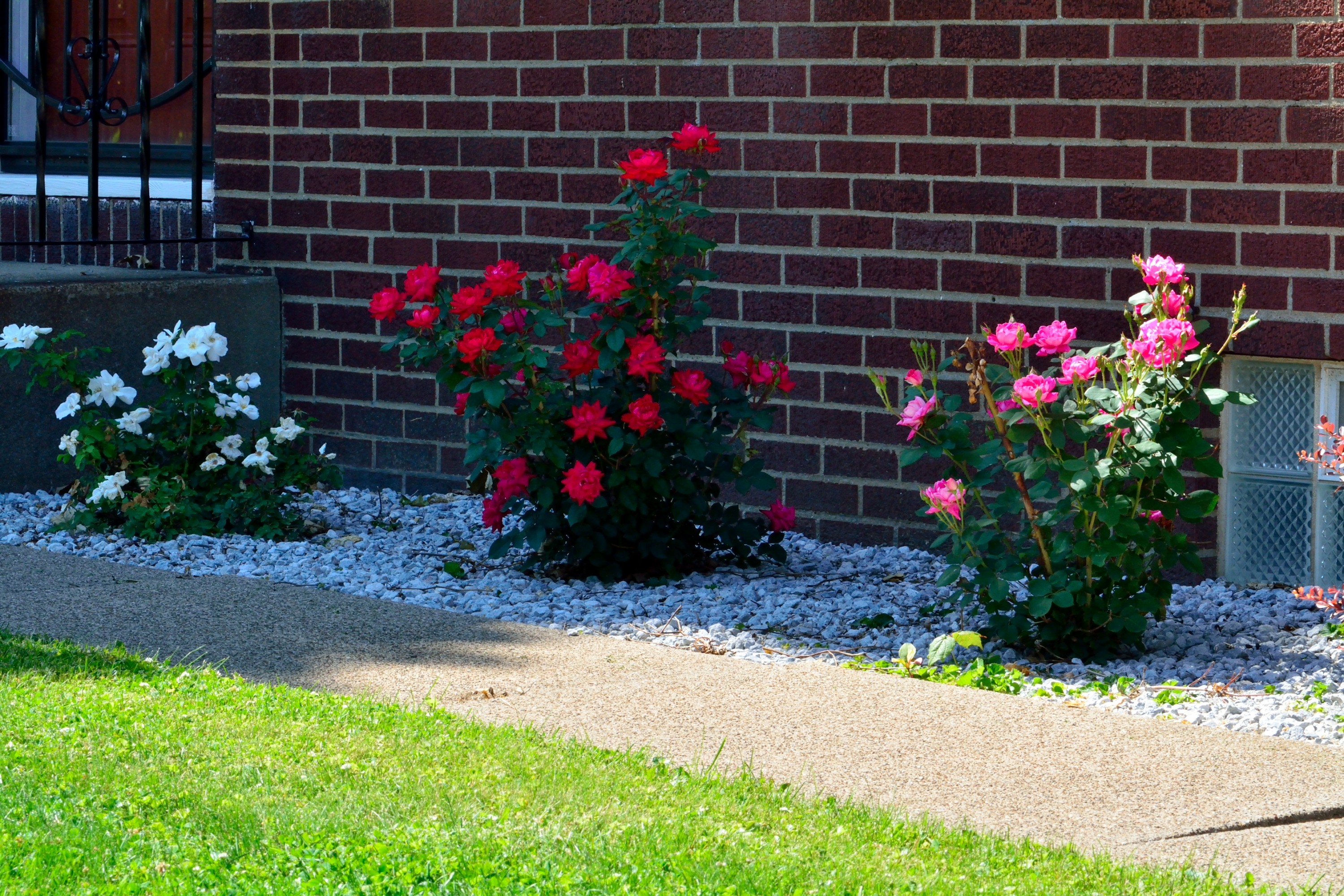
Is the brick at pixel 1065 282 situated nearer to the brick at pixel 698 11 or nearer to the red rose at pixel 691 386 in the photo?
the red rose at pixel 691 386

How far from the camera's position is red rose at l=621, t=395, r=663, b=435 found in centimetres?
515

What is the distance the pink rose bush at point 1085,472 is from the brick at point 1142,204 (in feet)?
2.80

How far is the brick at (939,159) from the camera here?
5785 millimetres

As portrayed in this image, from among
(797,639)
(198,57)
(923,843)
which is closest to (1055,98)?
(797,639)

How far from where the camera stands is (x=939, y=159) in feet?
19.1

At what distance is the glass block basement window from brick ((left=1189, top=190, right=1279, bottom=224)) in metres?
0.46

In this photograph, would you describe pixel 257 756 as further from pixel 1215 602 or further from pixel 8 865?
pixel 1215 602

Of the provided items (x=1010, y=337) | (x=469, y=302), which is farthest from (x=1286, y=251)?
(x=469, y=302)

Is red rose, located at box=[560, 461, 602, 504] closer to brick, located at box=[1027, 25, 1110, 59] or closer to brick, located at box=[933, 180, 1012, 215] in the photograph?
brick, located at box=[933, 180, 1012, 215]

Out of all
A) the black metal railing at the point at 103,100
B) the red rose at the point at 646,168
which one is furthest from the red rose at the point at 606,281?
the black metal railing at the point at 103,100

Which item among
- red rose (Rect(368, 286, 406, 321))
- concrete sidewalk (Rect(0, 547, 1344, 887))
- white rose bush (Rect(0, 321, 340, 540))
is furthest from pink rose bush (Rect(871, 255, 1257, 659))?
white rose bush (Rect(0, 321, 340, 540))

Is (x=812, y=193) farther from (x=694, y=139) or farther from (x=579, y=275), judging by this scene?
(x=579, y=275)

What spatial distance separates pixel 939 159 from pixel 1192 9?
94 cm

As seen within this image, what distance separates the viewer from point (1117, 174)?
5.54 metres
